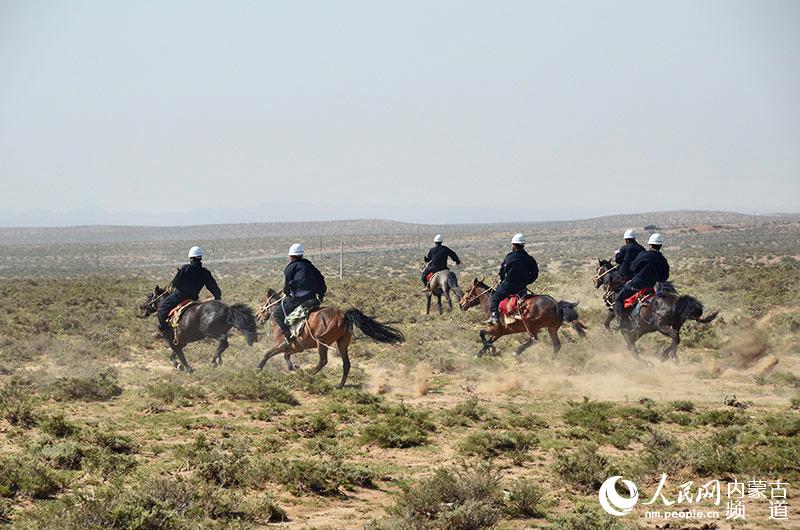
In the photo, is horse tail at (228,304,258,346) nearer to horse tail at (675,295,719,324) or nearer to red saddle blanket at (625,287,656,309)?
red saddle blanket at (625,287,656,309)

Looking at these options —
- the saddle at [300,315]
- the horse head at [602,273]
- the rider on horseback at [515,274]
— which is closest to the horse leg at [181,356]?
the saddle at [300,315]

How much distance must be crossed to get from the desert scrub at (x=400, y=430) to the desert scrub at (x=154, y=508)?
277 centimetres

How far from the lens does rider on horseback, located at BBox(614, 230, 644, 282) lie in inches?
713

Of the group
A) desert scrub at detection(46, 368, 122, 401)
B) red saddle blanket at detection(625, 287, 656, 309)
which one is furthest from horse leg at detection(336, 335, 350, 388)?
red saddle blanket at detection(625, 287, 656, 309)

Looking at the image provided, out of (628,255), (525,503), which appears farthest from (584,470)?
(628,255)

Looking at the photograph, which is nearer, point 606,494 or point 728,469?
point 606,494

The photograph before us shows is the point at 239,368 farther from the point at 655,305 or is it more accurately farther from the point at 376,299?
the point at 376,299

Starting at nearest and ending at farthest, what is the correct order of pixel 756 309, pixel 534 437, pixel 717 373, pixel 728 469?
pixel 728 469
pixel 534 437
pixel 717 373
pixel 756 309

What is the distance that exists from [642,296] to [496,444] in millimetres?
7972

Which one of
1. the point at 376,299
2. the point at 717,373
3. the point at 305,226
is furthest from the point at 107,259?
the point at 305,226

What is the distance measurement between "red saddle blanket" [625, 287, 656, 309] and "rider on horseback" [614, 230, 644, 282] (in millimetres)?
637

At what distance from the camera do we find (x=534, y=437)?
10.9 metres

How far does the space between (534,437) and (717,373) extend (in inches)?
277

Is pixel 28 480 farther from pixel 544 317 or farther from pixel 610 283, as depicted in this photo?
pixel 610 283
